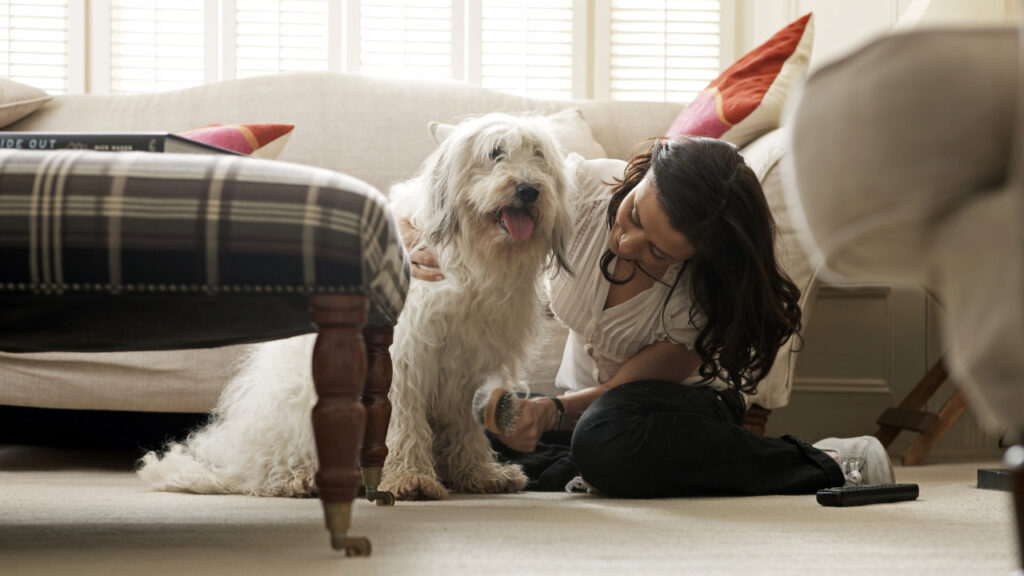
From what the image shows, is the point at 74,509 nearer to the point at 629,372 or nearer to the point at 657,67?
the point at 629,372

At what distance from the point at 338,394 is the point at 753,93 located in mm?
1685

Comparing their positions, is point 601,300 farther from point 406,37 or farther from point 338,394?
point 406,37

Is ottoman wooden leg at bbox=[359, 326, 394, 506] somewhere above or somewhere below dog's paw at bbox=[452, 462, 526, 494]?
above

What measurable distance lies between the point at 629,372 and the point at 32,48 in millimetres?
2727

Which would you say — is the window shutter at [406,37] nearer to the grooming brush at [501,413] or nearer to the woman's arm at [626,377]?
the woman's arm at [626,377]

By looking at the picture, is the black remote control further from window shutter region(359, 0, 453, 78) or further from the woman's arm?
window shutter region(359, 0, 453, 78)

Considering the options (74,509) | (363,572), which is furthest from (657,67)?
(363,572)

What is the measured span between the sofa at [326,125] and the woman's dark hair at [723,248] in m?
0.43

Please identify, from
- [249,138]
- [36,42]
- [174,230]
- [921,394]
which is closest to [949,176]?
[174,230]

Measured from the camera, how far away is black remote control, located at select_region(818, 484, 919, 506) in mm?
1748

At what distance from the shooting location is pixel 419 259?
1923 millimetres

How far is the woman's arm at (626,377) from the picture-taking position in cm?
189

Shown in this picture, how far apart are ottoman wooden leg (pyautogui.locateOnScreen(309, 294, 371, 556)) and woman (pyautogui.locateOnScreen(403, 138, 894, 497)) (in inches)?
26.9

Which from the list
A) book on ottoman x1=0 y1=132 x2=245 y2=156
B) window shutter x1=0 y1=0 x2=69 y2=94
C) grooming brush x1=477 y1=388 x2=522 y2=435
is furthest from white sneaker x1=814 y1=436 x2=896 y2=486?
window shutter x1=0 y1=0 x2=69 y2=94
